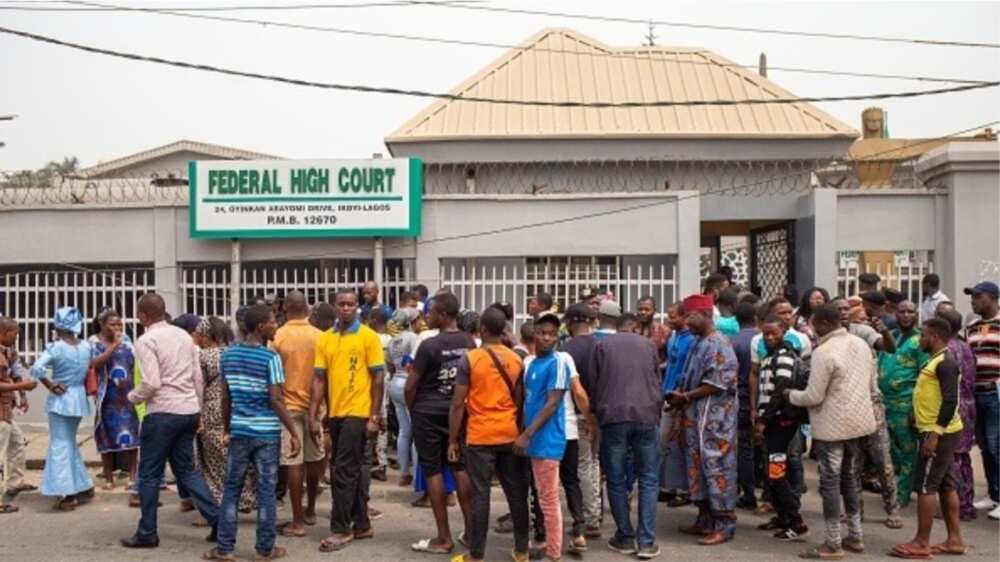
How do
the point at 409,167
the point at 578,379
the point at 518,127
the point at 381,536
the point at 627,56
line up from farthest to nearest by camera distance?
the point at 627,56
the point at 518,127
the point at 409,167
the point at 381,536
the point at 578,379

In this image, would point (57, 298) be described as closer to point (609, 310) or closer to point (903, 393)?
point (609, 310)

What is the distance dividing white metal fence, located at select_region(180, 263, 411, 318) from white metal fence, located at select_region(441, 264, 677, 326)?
2.33 ft

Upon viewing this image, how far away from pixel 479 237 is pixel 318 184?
6.82ft

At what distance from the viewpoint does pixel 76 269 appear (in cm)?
1362

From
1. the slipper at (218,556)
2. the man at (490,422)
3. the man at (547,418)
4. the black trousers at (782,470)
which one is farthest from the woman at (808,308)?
the slipper at (218,556)

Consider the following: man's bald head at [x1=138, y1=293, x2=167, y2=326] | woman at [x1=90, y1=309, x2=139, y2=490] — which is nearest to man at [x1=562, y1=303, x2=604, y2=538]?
man's bald head at [x1=138, y1=293, x2=167, y2=326]

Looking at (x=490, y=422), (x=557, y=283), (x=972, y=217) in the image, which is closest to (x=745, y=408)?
(x=490, y=422)

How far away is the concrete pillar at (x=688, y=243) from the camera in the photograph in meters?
13.3

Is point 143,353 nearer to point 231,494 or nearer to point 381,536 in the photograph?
point 231,494

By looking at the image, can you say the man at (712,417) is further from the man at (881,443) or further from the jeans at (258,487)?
the jeans at (258,487)

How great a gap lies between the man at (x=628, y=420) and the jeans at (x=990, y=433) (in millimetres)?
2716

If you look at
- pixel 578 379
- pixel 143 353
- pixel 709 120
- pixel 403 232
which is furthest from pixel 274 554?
pixel 709 120

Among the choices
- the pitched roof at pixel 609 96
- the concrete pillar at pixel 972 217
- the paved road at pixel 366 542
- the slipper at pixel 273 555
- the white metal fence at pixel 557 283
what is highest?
the pitched roof at pixel 609 96

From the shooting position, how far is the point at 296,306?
25.7ft
